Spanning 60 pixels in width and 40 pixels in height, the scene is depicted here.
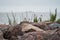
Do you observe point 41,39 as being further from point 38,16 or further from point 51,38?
point 38,16

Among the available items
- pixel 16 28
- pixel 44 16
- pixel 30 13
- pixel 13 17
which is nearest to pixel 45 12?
pixel 44 16

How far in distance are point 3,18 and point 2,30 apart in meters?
2.90

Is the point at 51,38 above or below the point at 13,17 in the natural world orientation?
above

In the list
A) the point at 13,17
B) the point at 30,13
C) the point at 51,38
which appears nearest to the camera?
the point at 51,38

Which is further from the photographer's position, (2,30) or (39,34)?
(2,30)

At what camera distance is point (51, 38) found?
5.16 ft

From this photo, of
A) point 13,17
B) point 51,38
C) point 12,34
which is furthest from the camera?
point 13,17

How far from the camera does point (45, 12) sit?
5.25 metres

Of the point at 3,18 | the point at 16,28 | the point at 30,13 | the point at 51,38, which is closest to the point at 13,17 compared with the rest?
the point at 3,18

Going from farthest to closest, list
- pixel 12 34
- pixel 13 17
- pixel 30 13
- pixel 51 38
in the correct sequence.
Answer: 1. pixel 30 13
2. pixel 13 17
3. pixel 12 34
4. pixel 51 38

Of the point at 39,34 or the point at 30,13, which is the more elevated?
the point at 39,34

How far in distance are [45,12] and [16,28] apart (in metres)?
3.52

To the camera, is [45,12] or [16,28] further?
[45,12]

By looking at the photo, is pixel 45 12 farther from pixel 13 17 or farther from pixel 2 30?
pixel 2 30
